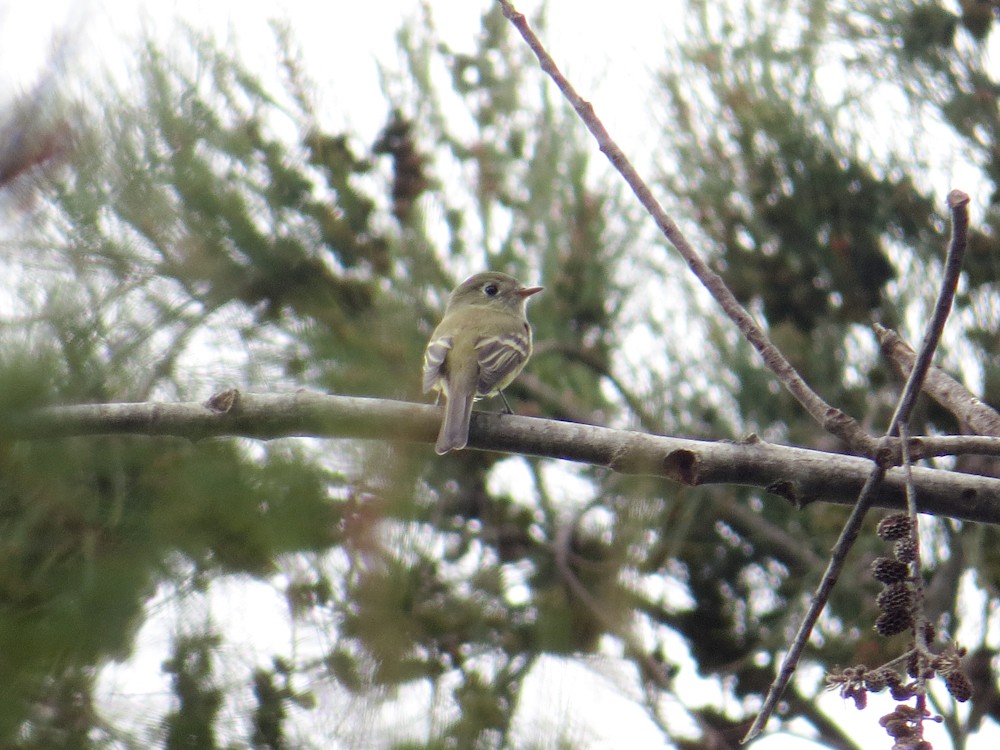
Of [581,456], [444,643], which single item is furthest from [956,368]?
[581,456]

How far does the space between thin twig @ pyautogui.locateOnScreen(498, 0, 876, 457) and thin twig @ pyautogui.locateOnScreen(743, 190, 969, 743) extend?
234 mm

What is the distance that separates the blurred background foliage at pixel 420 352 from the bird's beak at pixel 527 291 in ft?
0.51

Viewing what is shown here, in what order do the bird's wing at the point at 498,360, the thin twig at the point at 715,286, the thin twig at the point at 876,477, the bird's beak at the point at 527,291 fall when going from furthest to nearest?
the bird's beak at the point at 527,291 < the bird's wing at the point at 498,360 < the thin twig at the point at 715,286 < the thin twig at the point at 876,477

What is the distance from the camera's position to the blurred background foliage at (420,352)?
90.9 inches

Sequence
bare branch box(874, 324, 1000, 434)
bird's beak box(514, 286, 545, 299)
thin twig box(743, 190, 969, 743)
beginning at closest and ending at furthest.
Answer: thin twig box(743, 190, 969, 743) → bare branch box(874, 324, 1000, 434) → bird's beak box(514, 286, 545, 299)

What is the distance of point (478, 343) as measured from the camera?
330 cm

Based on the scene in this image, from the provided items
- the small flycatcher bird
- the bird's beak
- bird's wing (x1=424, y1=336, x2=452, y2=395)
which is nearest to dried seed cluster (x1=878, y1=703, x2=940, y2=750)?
the small flycatcher bird

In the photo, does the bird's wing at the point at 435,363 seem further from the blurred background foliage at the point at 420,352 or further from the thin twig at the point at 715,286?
the thin twig at the point at 715,286

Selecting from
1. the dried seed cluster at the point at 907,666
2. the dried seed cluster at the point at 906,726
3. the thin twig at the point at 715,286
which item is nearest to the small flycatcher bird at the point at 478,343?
the thin twig at the point at 715,286

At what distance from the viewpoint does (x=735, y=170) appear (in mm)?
4070

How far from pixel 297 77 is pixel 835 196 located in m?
1.76

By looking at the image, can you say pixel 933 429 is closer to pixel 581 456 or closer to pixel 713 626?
pixel 713 626

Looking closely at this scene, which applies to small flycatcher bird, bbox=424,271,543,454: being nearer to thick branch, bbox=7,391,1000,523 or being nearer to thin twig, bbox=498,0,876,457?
thick branch, bbox=7,391,1000,523

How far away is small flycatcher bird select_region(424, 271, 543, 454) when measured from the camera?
9.98 feet
